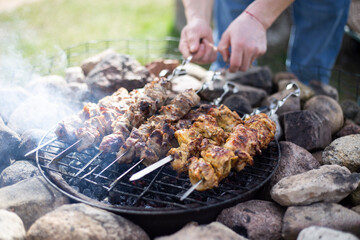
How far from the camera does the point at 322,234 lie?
2.35m

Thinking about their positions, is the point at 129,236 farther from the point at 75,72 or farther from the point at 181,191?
the point at 75,72

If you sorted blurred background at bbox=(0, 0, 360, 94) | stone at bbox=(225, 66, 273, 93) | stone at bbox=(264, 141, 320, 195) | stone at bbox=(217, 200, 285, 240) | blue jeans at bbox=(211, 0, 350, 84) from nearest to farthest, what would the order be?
stone at bbox=(217, 200, 285, 240)
stone at bbox=(264, 141, 320, 195)
stone at bbox=(225, 66, 273, 93)
blue jeans at bbox=(211, 0, 350, 84)
blurred background at bbox=(0, 0, 360, 94)

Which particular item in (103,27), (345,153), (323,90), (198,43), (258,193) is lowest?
(258,193)

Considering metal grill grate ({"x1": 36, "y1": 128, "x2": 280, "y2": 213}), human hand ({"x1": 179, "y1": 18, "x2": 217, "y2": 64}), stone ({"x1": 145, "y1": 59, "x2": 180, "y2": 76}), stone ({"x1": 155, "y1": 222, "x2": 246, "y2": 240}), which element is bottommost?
stone ({"x1": 155, "y1": 222, "x2": 246, "y2": 240})

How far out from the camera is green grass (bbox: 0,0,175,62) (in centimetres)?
894

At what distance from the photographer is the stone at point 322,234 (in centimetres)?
229

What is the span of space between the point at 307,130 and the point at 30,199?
3.01 metres

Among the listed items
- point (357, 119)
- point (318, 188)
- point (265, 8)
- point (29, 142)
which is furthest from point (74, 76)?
point (357, 119)

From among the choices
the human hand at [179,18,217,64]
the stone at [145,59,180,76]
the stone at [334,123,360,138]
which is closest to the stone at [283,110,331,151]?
the stone at [334,123,360,138]

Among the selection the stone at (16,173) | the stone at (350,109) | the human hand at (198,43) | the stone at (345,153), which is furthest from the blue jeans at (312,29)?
the stone at (16,173)

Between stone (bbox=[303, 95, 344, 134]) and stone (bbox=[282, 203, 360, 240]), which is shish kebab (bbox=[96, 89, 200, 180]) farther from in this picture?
stone (bbox=[303, 95, 344, 134])

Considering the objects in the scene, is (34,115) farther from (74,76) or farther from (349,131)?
(349,131)

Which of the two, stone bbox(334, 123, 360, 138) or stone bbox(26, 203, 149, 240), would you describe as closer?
stone bbox(26, 203, 149, 240)

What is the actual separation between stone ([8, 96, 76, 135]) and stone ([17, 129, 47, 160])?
0.97 feet
